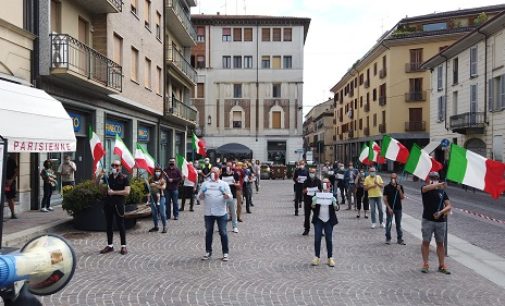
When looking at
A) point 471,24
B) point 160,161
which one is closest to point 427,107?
point 471,24

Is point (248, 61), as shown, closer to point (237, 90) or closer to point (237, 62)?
point (237, 62)

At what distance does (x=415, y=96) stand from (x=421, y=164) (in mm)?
39728

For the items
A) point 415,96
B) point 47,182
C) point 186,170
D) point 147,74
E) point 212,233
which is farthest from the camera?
point 415,96

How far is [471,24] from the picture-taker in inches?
1774

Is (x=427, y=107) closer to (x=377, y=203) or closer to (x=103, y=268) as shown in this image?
(x=377, y=203)

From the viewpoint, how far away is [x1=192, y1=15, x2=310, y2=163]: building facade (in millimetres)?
47219

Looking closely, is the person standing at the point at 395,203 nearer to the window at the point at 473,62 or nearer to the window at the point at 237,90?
the window at the point at 473,62

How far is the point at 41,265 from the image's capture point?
2.43 metres

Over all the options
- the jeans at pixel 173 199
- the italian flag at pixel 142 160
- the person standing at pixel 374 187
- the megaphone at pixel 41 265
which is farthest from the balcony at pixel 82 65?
the megaphone at pixel 41 265

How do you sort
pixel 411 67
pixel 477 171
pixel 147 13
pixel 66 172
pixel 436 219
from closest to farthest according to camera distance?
pixel 436 219
pixel 477 171
pixel 66 172
pixel 147 13
pixel 411 67

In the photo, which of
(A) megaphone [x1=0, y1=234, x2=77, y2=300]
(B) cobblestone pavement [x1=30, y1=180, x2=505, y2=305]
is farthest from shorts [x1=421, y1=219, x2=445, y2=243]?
(A) megaphone [x1=0, y1=234, x2=77, y2=300]

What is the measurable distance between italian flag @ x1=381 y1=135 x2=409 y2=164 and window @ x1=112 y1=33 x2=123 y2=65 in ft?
36.6

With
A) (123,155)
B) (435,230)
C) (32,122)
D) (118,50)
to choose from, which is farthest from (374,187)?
(118,50)

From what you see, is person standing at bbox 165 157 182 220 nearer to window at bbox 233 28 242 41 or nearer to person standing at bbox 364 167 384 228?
person standing at bbox 364 167 384 228
